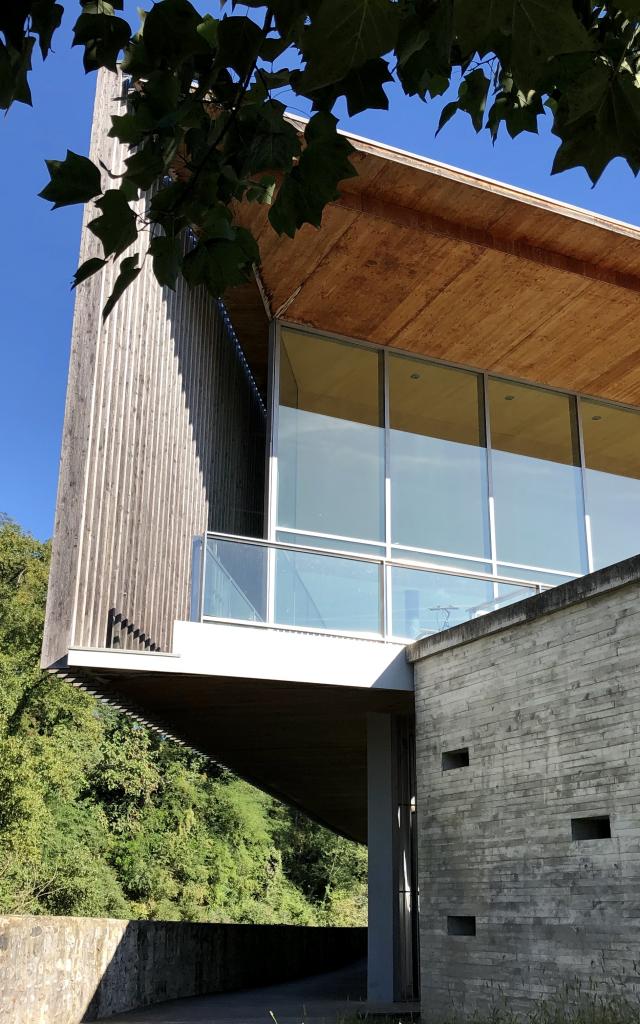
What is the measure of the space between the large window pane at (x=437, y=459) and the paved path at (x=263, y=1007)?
5660 millimetres

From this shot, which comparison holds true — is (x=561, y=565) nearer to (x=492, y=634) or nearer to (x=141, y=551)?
(x=492, y=634)

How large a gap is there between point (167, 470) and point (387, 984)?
250 inches

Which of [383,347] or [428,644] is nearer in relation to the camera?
[428,644]

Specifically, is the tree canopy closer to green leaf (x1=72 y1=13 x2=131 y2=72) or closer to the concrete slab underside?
green leaf (x1=72 y1=13 x2=131 y2=72)

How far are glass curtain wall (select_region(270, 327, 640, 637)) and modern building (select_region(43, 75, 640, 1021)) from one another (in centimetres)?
4

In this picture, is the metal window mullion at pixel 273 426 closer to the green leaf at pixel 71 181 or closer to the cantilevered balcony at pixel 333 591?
the cantilevered balcony at pixel 333 591

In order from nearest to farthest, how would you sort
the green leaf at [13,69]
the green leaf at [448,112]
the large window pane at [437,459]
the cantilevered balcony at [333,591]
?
the green leaf at [13,69], the green leaf at [448,112], the cantilevered balcony at [333,591], the large window pane at [437,459]

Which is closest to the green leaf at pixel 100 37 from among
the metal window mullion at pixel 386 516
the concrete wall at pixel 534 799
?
the concrete wall at pixel 534 799

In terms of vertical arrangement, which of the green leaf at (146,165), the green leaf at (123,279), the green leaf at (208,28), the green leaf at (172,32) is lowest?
the green leaf at (123,279)

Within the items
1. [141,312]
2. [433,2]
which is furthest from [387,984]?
[433,2]

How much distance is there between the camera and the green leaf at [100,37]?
8.10 ft

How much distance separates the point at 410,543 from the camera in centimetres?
1345

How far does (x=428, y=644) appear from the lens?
36.9 feet

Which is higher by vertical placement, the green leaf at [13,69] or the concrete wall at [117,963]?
the green leaf at [13,69]
